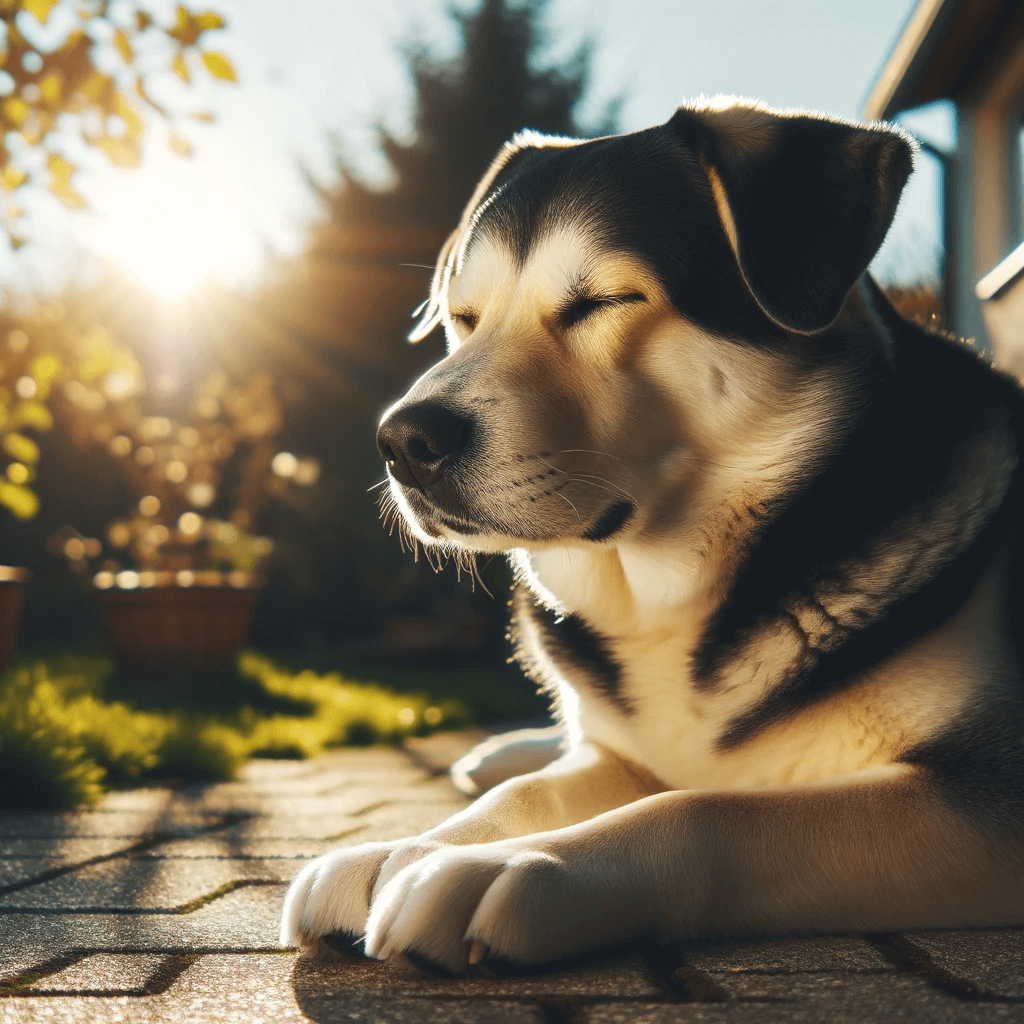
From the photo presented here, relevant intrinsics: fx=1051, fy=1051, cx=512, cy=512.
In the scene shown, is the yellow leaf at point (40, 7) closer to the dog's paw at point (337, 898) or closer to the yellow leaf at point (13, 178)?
the yellow leaf at point (13, 178)

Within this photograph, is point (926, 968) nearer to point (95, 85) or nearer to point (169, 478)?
point (95, 85)

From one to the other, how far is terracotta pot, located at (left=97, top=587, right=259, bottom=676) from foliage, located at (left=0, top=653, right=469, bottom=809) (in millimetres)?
261

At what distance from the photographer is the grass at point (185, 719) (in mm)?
3020

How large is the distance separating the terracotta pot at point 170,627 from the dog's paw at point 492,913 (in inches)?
229

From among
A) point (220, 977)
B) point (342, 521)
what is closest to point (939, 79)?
point (220, 977)

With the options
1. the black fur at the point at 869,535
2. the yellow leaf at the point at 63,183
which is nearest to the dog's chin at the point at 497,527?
the black fur at the point at 869,535

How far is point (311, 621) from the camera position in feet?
42.1

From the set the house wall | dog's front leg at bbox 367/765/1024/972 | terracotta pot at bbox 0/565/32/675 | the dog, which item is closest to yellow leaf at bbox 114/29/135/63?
the dog

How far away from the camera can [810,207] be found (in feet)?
6.81

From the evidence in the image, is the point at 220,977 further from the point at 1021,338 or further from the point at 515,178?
the point at 1021,338

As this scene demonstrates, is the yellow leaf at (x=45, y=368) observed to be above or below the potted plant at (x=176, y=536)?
above

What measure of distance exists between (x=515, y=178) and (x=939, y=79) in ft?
18.3

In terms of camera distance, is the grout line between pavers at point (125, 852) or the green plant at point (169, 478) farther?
the green plant at point (169, 478)

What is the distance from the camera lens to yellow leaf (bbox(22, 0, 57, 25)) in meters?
3.43
